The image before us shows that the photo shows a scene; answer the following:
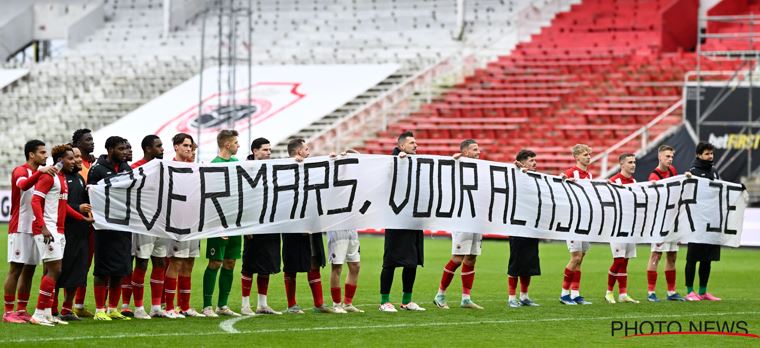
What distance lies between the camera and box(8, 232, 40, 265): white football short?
1237cm

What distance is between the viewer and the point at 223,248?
1368 centimetres

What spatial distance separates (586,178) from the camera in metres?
15.7

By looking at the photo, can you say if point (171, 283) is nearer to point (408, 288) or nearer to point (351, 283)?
point (351, 283)

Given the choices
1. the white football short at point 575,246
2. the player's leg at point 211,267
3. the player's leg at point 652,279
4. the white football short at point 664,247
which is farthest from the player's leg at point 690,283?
the player's leg at point 211,267

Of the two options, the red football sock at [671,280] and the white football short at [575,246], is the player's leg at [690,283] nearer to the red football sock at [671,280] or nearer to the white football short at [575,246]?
the red football sock at [671,280]

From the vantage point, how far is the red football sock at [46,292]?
1231cm

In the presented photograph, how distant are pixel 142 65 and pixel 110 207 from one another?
3566 cm

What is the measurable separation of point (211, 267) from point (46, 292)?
6.16 feet

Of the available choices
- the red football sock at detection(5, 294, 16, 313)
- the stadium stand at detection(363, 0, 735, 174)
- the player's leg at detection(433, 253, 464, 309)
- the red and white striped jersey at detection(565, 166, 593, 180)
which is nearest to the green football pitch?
the player's leg at detection(433, 253, 464, 309)

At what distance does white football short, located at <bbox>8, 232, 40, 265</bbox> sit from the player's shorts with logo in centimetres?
187

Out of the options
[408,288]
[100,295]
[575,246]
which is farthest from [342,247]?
[575,246]

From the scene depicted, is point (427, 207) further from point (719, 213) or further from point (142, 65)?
point (142, 65)

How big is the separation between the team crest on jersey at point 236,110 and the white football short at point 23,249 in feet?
89.2

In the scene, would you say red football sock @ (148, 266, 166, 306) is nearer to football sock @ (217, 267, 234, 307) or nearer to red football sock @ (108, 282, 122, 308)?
red football sock @ (108, 282, 122, 308)
